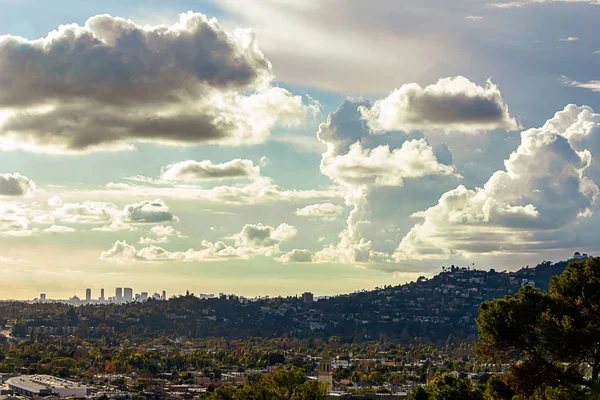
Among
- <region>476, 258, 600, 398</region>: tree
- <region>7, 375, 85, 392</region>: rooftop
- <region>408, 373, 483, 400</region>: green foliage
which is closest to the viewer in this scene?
<region>476, 258, 600, 398</region>: tree

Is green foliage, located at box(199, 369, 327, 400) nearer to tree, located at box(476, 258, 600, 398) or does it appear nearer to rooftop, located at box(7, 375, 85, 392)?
tree, located at box(476, 258, 600, 398)

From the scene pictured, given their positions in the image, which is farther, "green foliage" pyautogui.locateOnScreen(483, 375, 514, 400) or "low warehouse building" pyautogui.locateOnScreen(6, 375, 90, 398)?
"low warehouse building" pyautogui.locateOnScreen(6, 375, 90, 398)

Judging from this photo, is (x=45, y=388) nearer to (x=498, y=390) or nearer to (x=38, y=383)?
(x=38, y=383)

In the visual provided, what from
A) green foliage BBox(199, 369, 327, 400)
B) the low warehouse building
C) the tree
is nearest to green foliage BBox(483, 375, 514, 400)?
the tree

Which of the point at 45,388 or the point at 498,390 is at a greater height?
the point at 498,390

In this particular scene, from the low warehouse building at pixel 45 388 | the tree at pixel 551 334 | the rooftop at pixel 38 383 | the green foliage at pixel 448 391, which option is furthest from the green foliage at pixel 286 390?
the rooftop at pixel 38 383

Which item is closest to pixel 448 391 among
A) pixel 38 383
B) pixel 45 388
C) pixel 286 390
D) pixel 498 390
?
pixel 498 390

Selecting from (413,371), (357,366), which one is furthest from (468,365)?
(357,366)

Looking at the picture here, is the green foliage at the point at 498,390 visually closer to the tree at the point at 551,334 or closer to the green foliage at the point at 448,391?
the tree at the point at 551,334
